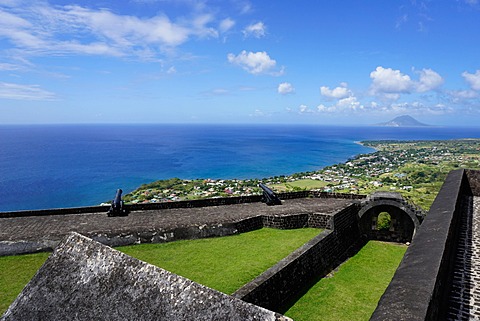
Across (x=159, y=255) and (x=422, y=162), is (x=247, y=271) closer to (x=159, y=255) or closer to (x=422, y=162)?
(x=159, y=255)

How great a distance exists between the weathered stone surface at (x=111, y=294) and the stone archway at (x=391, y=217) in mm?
14192

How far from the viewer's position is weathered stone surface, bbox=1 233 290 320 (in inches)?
98.8

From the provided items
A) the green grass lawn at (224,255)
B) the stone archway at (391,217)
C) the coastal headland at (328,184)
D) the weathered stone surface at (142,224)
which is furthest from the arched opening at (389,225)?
the coastal headland at (328,184)

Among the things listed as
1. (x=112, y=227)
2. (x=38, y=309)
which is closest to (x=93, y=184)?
(x=112, y=227)

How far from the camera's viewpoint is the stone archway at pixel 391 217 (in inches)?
587

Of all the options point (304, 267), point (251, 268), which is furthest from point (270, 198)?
point (251, 268)

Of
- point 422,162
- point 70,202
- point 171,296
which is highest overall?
point 171,296

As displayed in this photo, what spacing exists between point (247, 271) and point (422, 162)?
8917 cm

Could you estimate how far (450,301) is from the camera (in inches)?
211

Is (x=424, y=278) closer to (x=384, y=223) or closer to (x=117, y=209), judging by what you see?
(x=117, y=209)

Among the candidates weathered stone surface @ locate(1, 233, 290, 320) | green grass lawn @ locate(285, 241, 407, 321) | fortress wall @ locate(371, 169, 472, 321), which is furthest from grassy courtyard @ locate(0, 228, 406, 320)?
weathered stone surface @ locate(1, 233, 290, 320)

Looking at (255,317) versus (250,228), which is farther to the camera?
(250,228)

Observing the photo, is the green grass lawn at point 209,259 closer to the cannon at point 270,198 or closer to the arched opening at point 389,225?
the cannon at point 270,198

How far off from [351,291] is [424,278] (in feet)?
19.9
